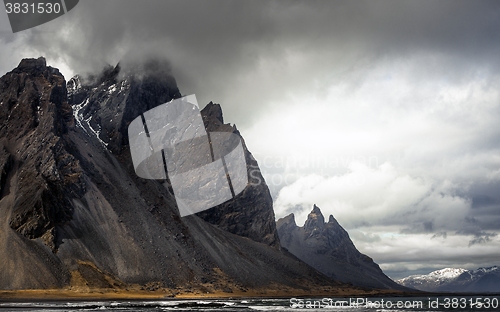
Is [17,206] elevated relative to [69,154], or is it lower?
lower

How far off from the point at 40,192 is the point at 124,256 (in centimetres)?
3839

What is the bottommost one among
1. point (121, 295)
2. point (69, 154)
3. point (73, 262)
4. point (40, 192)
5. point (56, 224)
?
point (121, 295)

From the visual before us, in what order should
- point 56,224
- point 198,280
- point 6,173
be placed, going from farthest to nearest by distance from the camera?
point 198,280, point 6,173, point 56,224

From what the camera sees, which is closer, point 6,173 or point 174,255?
point 6,173

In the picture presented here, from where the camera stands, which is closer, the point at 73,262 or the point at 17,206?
the point at 73,262

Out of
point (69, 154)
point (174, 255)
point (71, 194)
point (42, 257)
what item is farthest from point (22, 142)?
point (174, 255)

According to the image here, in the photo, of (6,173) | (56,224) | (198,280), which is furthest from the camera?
(198,280)

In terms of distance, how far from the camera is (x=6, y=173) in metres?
181

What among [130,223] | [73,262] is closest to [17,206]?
[73,262]

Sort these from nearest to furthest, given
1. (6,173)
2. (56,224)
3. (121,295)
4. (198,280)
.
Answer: (121,295) → (56,224) → (6,173) → (198,280)

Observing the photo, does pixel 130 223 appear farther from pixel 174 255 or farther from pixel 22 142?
pixel 22 142

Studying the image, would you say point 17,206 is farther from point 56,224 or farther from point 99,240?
point 99,240

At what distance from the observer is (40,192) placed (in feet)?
559

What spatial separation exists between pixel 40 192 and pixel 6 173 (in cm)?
2179
